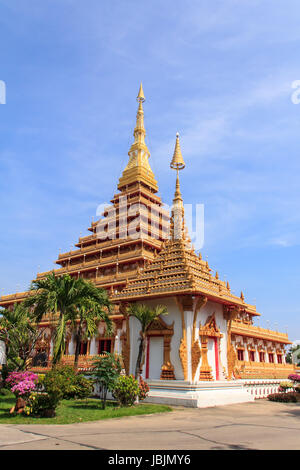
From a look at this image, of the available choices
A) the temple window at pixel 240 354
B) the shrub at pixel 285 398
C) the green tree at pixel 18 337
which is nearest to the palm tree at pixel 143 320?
the green tree at pixel 18 337

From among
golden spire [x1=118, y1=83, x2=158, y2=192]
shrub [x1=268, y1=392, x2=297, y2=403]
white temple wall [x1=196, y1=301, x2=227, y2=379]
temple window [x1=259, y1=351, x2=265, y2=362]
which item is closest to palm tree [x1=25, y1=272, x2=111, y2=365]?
white temple wall [x1=196, y1=301, x2=227, y2=379]

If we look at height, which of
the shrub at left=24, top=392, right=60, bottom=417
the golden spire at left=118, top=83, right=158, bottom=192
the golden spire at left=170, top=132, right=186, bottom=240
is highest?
the golden spire at left=118, top=83, right=158, bottom=192

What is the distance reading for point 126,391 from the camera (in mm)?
14914

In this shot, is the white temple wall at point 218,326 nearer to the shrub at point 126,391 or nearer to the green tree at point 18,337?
the shrub at point 126,391

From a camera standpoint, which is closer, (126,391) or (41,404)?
(41,404)

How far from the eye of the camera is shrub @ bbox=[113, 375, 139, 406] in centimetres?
1482

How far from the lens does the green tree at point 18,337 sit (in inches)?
838

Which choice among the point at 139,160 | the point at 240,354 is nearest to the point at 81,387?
the point at 240,354

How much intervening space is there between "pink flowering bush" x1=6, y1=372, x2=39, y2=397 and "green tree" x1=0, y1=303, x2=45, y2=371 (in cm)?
786

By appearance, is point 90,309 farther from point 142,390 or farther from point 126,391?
point 126,391

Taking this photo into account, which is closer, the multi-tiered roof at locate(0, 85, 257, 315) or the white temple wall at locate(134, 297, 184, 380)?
the white temple wall at locate(134, 297, 184, 380)

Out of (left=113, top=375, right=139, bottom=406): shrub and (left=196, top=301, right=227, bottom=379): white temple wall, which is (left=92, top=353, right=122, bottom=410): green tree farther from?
(left=196, top=301, right=227, bottom=379): white temple wall

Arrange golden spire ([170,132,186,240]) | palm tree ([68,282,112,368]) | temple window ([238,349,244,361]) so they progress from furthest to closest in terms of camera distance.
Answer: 1. temple window ([238,349,244,361])
2. golden spire ([170,132,186,240])
3. palm tree ([68,282,112,368])

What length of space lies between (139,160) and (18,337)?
33.0 meters
